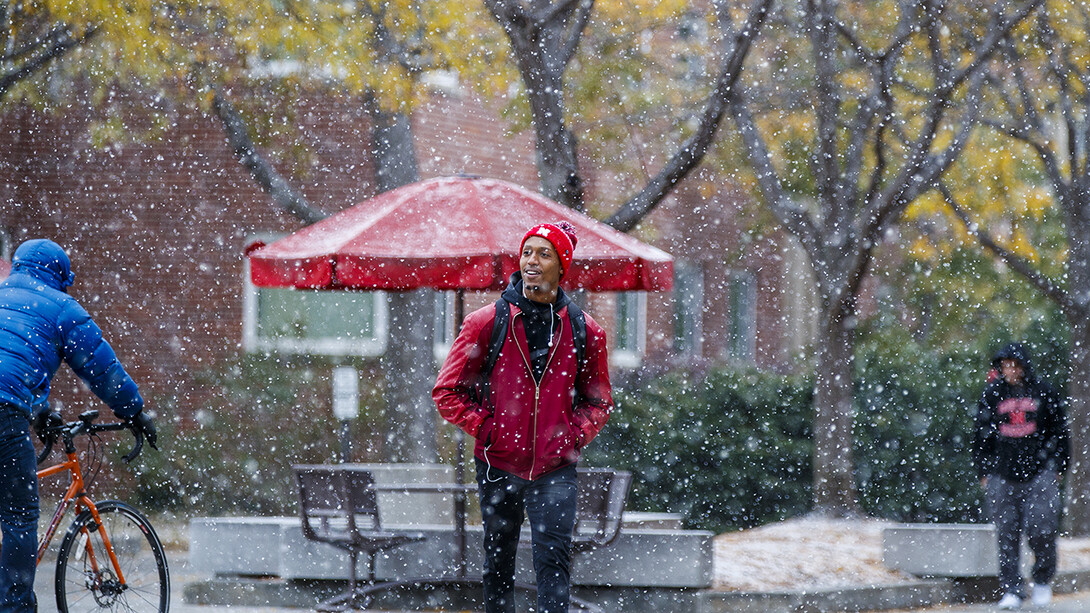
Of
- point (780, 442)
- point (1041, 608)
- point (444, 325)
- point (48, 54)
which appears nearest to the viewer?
point (1041, 608)

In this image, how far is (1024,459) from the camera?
31.7ft

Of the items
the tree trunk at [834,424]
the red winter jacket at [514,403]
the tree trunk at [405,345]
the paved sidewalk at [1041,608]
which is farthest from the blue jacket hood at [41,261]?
the tree trunk at [834,424]

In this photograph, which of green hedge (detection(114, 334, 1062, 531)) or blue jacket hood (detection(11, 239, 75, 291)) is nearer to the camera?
blue jacket hood (detection(11, 239, 75, 291))

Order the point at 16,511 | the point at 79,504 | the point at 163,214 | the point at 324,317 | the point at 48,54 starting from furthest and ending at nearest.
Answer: the point at 324,317, the point at 163,214, the point at 48,54, the point at 79,504, the point at 16,511

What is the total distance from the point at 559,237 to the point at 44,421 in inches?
99.7

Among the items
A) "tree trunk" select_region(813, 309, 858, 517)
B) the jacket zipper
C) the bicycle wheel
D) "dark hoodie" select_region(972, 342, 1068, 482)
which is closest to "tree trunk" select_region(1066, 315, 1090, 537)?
"tree trunk" select_region(813, 309, 858, 517)

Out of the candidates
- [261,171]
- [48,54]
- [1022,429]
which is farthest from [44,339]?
[48,54]

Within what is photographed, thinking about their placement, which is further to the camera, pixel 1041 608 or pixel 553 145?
pixel 553 145

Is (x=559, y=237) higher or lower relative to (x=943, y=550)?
higher

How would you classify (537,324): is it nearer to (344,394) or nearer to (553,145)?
(553,145)

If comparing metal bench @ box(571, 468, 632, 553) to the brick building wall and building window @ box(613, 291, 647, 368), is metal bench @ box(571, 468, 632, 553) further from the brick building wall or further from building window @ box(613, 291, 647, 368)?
building window @ box(613, 291, 647, 368)

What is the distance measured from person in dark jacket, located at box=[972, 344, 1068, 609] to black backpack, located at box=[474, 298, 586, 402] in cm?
473

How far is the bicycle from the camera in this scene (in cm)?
665

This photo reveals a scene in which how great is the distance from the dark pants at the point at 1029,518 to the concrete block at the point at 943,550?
140mm
